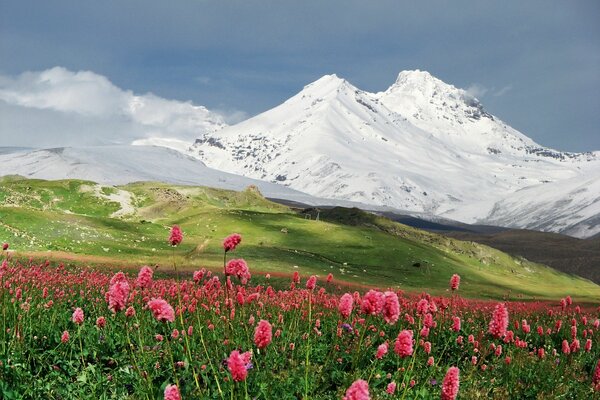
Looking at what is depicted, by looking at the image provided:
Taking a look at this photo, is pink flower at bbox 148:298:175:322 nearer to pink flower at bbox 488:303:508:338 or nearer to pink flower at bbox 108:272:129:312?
pink flower at bbox 108:272:129:312

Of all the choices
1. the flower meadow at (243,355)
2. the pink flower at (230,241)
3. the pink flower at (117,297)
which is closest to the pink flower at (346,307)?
the flower meadow at (243,355)

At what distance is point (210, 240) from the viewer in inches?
2598

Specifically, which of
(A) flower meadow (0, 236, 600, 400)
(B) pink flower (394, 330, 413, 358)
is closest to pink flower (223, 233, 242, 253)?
(A) flower meadow (0, 236, 600, 400)

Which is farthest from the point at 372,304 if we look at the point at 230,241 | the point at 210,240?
the point at 210,240

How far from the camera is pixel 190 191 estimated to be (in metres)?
143

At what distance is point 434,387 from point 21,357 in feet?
24.1

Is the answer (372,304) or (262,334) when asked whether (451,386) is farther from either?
(262,334)

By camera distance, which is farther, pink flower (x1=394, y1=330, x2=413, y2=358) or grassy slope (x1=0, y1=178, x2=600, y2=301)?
grassy slope (x1=0, y1=178, x2=600, y2=301)

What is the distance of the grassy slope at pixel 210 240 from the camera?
163ft

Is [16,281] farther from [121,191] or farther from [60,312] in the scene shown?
[121,191]

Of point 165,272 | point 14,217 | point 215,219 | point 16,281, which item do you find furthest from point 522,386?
point 215,219

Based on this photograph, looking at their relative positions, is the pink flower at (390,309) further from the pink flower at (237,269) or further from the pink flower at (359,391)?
the pink flower at (237,269)

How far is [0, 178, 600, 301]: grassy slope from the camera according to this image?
4966 cm

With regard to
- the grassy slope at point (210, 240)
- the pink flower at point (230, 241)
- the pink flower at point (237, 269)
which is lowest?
the grassy slope at point (210, 240)
